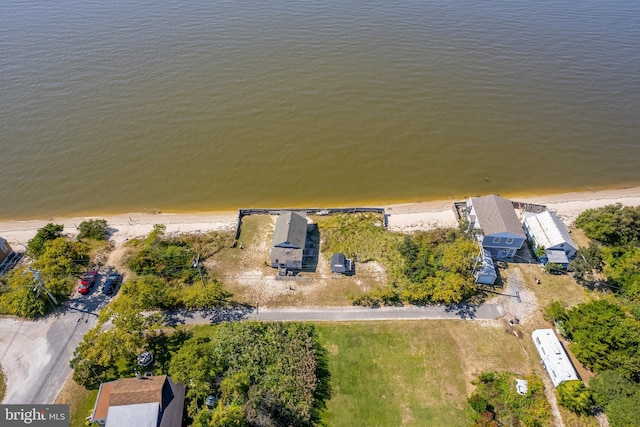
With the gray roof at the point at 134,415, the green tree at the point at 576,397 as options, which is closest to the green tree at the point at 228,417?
the gray roof at the point at 134,415

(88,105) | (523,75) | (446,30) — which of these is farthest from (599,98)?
(88,105)

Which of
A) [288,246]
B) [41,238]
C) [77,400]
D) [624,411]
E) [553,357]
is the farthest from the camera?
[41,238]

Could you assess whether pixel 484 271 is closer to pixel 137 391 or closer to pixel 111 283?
pixel 137 391

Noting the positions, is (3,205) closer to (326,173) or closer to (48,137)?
(48,137)

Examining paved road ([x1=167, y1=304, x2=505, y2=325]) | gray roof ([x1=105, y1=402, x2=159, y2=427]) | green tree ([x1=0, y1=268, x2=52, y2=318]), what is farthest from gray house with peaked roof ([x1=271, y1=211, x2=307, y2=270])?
green tree ([x1=0, y1=268, x2=52, y2=318])

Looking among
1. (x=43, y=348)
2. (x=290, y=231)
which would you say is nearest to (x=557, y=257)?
(x=290, y=231)

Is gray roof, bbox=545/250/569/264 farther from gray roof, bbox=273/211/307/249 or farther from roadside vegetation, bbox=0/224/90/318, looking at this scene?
roadside vegetation, bbox=0/224/90/318

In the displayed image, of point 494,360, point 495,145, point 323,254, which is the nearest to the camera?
point 494,360
